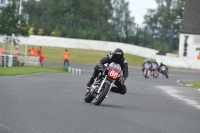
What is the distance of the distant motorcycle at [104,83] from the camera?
15.3 metres

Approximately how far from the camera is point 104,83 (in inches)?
615

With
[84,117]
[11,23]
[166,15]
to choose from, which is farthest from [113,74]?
[166,15]

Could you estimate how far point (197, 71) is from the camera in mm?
61531

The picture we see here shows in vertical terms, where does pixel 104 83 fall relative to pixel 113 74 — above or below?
below

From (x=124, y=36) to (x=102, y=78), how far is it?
198ft

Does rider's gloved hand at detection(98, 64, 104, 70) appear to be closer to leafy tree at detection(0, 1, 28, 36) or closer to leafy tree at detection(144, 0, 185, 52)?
leafy tree at detection(0, 1, 28, 36)

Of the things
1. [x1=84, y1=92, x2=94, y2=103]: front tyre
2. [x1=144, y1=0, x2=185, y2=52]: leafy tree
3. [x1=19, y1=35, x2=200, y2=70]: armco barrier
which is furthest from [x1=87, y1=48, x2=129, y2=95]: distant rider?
[x1=144, y1=0, x2=185, y2=52]: leafy tree

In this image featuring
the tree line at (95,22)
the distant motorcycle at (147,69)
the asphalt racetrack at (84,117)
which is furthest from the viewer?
the tree line at (95,22)

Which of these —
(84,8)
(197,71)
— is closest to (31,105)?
(197,71)

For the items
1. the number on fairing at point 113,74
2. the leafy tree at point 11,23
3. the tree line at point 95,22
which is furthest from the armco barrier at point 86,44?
the number on fairing at point 113,74

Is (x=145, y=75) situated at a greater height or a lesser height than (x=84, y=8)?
lesser

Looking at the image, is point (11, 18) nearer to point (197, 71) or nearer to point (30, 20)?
point (197, 71)

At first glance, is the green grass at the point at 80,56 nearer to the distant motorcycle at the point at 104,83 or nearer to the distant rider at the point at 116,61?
the distant rider at the point at 116,61

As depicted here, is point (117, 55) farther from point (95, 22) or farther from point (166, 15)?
point (166, 15)
